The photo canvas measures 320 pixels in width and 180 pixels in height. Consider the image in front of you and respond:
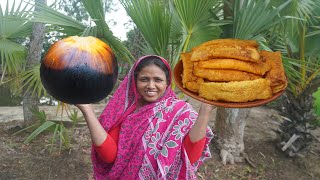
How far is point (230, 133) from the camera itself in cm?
477

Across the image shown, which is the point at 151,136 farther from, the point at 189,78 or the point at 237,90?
the point at 237,90

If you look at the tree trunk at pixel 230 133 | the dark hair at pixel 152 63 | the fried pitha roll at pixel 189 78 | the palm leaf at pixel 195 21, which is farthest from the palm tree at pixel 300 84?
the fried pitha roll at pixel 189 78

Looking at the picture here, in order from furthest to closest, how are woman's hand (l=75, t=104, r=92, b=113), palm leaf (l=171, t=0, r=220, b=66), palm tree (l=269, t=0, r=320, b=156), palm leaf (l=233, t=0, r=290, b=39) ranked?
palm tree (l=269, t=0, r=320, b=156) → palm leaf (l=171, t=0, r=220, b=66) → palm leaf (l=233, t=0, r=290, b=39) → woman's hand (l=75, t=104, r=92, b=113)

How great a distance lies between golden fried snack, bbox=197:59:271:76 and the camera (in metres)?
1.41

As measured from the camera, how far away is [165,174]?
1.79 metres

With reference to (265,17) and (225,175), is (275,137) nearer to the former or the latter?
(225,175)

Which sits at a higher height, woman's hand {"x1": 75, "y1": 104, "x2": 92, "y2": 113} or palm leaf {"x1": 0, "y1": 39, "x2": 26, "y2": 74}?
woman's hand {"x1": 75, "y1": 104, "x2": 92, "y2": 113}

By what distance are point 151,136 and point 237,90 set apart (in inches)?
25.4

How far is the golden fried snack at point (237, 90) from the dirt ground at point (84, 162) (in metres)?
3.34

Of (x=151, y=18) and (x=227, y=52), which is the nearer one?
(x=227, y=52)

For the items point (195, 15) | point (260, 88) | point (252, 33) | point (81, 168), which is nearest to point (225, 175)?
point (81, 168)

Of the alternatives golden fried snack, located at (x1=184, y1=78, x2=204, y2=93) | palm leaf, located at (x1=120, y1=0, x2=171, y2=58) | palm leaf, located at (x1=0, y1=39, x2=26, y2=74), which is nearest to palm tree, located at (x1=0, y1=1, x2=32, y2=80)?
palm leaf, located at (x1=0, y1=39, x2=26, y2=74)

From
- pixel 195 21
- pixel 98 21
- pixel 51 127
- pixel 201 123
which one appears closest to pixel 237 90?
pixel 201 123

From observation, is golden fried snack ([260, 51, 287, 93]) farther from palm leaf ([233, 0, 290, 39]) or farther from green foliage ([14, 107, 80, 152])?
green foliage ([14, 107, 80, 152])
